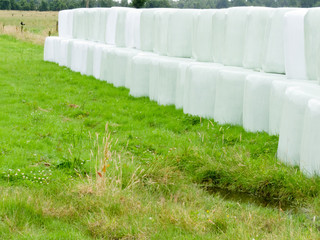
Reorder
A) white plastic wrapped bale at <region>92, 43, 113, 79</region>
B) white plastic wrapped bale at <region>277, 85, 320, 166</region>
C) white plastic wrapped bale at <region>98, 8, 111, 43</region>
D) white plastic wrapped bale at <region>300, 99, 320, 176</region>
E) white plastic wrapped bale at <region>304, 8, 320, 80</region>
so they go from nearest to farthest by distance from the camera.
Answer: white plastic wrapped bale at <region>300, 99, 320, 176</region> → white plastic wrapped bale at <region>277, 85, 320, 166</region> → white plastic wrapped bale at <region>304, 8, 320, 80</region> → white plastic wrapped bale at <region>92, 43, 113, 79</region> → white plastic wrapped bale at <region>98, 8, 111, 43</region>

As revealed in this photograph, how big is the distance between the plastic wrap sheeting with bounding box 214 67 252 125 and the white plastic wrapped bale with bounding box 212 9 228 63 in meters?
0.62

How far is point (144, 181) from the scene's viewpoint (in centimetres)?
483

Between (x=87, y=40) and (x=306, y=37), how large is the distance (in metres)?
8.75

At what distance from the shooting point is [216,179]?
17.2ft

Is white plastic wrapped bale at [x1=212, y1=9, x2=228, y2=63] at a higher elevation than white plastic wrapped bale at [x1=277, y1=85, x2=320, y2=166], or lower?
higher

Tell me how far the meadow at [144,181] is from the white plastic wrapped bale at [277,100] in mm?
192

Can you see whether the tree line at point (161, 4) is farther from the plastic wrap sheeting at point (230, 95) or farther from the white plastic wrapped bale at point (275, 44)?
the white plastic wrapped bale at point (275, 44)

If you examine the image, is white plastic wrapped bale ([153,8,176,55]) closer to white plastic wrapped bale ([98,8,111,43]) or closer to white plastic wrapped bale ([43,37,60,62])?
white plastic wrapped bale ([98,8,111,43])

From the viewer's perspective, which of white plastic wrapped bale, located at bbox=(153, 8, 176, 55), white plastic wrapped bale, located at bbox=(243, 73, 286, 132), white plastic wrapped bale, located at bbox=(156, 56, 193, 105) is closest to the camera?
white plastic wrapped bale, located at bbox=(243, 73, 286, 132)

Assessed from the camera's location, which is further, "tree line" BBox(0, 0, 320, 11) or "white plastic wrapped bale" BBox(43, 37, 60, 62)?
"tree line" BBox(0, 0, 320, 11)

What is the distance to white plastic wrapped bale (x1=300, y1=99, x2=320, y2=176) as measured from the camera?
4.75m

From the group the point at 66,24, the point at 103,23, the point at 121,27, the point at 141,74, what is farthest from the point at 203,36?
the point at 66,24

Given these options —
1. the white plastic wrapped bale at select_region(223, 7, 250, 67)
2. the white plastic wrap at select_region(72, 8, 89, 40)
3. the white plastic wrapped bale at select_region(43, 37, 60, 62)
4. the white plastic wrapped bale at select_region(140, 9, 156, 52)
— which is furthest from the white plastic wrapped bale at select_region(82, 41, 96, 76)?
the white plastic wrapped bale at select_region(223, 7, 250, 67)

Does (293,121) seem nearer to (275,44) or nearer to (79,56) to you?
(275,44)
